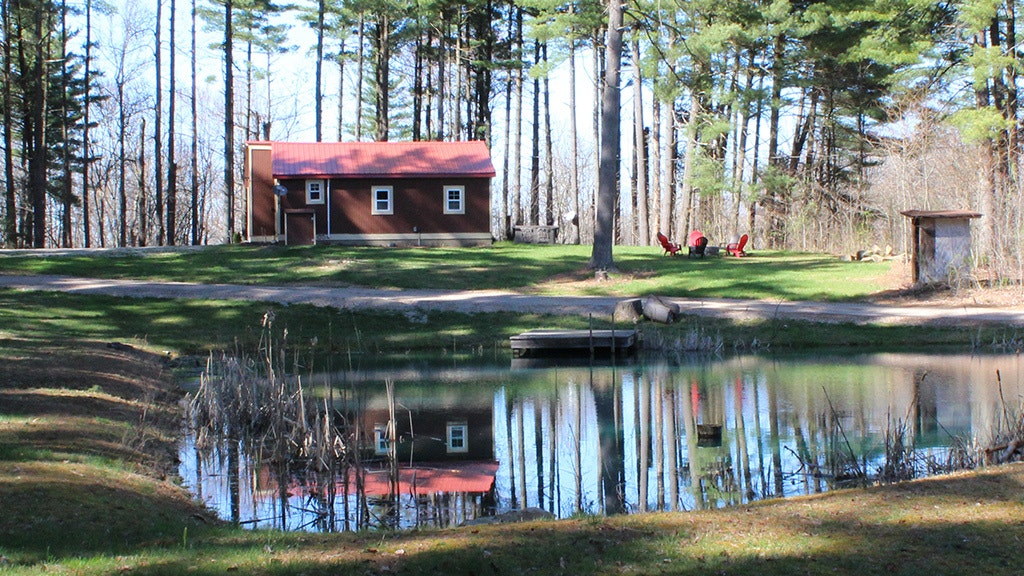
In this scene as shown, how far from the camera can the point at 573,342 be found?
723 inches

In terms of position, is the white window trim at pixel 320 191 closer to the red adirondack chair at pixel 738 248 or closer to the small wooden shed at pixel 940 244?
the red adirondack chair at pixel 738 248

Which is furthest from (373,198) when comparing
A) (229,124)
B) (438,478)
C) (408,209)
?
(438,478)

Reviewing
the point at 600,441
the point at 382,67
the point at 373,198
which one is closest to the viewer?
the point at 600,441

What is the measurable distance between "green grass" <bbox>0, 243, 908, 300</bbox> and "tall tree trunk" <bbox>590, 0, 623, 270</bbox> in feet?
2.01

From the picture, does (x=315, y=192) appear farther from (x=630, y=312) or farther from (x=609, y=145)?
(x=630, y=312)

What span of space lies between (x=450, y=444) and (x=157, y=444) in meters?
3.00

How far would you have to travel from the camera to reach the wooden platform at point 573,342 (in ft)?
59.6

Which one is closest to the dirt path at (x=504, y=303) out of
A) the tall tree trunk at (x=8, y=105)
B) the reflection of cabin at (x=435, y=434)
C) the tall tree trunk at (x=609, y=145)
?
the tall tree trunk at (x=609, y=145)

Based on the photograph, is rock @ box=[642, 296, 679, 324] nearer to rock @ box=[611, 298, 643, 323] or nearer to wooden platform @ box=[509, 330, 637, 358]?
rock @ box=[611, 298, 643, 323]

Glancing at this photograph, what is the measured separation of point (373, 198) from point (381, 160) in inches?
65.6

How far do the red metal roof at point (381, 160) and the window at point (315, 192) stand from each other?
17.1 inches

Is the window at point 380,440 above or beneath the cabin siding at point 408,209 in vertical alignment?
beneath

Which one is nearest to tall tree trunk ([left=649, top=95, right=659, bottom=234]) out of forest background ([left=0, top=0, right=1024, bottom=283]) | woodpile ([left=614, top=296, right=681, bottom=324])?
forest background ([left=0, top=0, right=1024, bottom=283])

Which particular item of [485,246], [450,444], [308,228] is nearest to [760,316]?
[450,444]
